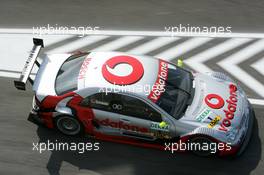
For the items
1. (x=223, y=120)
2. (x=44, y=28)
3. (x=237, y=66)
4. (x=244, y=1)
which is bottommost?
(x=223, y=120)

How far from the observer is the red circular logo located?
872 cm

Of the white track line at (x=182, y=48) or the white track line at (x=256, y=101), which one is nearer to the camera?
the white track line at (x=256, y=101)

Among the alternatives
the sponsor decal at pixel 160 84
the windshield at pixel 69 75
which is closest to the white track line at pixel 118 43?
the windshield at pixel 69 75

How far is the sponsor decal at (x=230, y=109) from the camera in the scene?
8438mm

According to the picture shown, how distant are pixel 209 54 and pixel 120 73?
4.78 meters

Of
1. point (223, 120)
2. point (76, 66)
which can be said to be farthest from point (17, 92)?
point (223, 120)

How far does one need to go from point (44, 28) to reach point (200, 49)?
208 inches

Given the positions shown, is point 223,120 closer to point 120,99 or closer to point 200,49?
point 120,99

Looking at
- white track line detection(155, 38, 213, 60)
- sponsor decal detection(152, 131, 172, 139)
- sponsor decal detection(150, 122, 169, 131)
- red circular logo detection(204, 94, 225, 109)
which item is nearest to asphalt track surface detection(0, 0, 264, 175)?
sponsor decal detection(152, 131, 172, 139)

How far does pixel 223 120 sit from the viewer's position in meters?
8.48

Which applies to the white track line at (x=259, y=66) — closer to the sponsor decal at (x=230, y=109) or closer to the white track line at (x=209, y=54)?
the white track line at (x=209, y=54)

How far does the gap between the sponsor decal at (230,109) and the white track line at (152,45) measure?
382cm

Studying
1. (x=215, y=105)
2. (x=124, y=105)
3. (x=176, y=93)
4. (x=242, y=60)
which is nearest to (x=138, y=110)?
(x=124, y=105)

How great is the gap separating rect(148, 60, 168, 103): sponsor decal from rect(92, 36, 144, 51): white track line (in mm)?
3895
